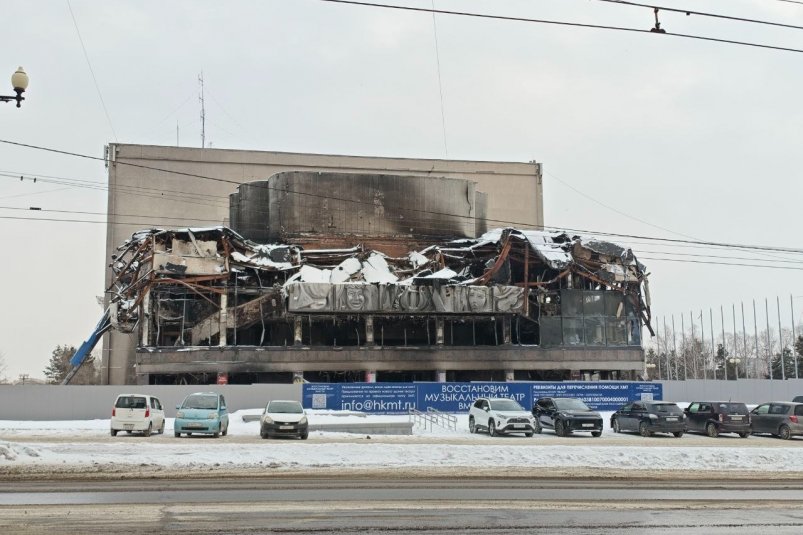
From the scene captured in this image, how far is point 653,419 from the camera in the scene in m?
33.8

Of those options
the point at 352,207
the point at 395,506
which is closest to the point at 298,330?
the point at 352,207

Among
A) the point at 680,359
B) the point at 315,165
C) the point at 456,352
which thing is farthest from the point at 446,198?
the point at 680,359

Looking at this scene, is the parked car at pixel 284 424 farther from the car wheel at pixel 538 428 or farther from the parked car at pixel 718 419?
the parked car at pixel 718 419

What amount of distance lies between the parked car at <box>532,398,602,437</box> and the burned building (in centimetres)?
2986

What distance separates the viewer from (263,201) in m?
75.0

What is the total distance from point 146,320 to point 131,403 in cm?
3323

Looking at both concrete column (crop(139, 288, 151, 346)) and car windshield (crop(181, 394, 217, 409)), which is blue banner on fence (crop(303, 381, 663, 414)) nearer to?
car windshield (crop(181, 394, 217, 409))

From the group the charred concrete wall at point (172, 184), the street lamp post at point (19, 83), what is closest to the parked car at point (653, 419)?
the street lamp post at point (19, 83)

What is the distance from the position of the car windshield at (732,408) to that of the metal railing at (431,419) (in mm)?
11966

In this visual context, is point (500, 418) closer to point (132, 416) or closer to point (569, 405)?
point (569, 405)

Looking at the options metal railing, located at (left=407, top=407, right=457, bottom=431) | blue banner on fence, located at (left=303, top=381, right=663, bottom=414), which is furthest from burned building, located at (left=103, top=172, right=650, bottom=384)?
metal railing, located at (left=407, top=407, right=457, bottom=431)

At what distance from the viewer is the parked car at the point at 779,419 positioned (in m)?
33.0

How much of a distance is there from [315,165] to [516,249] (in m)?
34.8

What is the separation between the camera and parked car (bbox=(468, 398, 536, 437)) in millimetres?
31562
